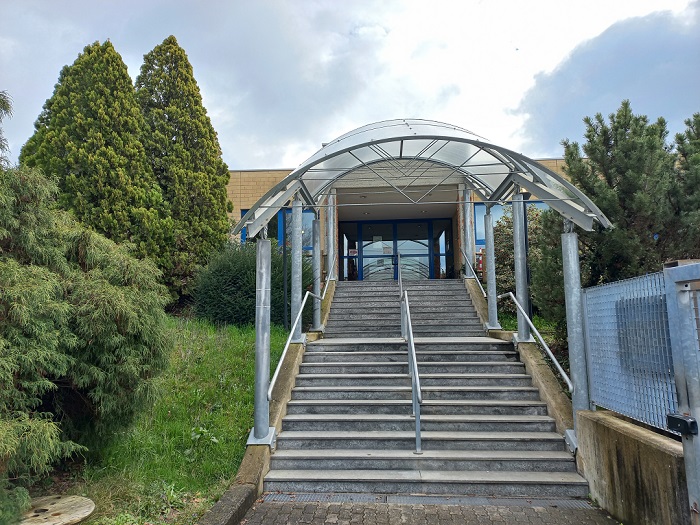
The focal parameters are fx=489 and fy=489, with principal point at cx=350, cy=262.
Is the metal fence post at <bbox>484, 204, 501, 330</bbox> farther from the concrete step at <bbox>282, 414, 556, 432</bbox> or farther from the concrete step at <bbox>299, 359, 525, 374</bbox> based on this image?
the concrete step at <bbox>282, 414, 556, 432</bbox>

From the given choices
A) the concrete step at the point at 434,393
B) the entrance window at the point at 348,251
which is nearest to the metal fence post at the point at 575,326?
the concrete step at the point at 434,393

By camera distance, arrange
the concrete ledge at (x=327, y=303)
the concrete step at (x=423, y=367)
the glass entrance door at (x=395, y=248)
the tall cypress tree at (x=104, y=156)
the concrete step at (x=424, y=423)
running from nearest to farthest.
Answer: the concrete step at (x=424, y=423), the concrete step at (x=423, y=367), the concrete ledge at (x=327, y=303), the tall cypress tree at (x=104, y=156), the glass entrance door at (x=395, y=248)

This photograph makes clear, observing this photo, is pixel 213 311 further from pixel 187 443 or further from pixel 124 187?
pixel 187 443

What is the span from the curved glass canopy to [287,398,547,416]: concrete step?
6.66 feet

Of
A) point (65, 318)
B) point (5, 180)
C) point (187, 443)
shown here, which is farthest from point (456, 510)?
point (5, 180)

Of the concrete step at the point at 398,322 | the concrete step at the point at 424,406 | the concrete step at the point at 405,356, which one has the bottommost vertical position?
the concrete step at the point at 424,406

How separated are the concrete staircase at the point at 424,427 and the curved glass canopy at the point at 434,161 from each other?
2098 mm

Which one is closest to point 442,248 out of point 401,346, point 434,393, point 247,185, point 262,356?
point 247,185

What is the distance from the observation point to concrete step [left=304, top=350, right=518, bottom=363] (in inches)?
254

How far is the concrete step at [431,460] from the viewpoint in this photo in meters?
4.57

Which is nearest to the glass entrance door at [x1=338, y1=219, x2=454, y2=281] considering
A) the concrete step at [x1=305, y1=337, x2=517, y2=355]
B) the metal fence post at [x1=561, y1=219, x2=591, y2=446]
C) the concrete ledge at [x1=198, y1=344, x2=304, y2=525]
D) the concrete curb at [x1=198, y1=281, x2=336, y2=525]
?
the concrete step at [x1=305, y1=337, x2=517, y2=355]

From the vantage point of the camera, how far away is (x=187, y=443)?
5.02 metres

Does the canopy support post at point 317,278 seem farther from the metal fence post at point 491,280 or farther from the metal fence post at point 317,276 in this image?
the metal fence post at point 491,280

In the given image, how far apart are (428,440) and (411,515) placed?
1044 mm
